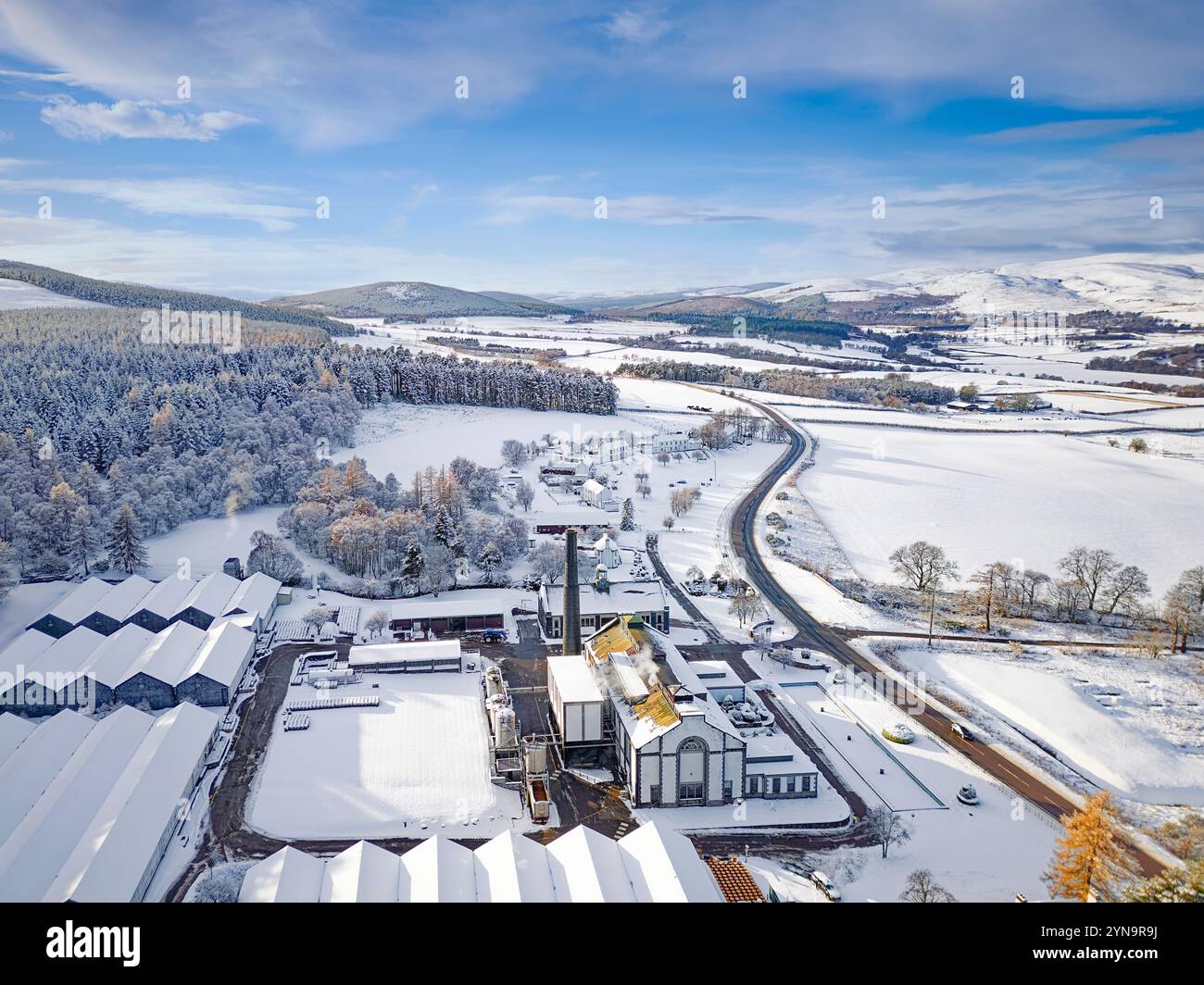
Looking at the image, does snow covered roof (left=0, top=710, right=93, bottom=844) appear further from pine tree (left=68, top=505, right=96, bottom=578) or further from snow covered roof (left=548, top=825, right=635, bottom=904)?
pine tree (left=68, top=505, right=96, bottom=578)

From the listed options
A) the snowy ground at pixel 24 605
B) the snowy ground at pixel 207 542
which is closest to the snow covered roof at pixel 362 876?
the snowy ground at pixel 24 605

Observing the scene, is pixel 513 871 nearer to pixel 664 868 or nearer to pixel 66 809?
pixel 664 868

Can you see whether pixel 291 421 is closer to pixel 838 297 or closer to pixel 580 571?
pixel 580 571

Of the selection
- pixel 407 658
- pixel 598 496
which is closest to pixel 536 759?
pixel 407 658

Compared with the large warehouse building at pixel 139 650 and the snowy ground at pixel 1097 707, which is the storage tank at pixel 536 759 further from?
the snowy ground at pixel 1097 707

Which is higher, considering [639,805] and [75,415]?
[75,415]
